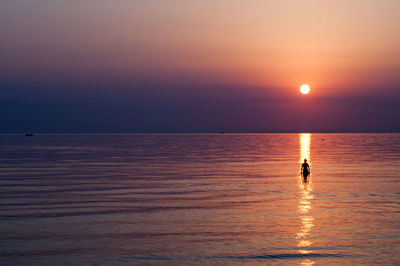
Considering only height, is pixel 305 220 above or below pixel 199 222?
above

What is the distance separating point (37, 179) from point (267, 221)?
3135 cm

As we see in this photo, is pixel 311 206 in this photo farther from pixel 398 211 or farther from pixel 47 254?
pixel 47 254

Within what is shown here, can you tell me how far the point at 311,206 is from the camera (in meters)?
35.3

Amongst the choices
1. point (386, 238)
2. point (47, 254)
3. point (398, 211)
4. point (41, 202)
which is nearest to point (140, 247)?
point (47, 254)

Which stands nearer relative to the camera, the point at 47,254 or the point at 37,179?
the point at 47,254

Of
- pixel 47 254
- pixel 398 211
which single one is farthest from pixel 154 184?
pixel 47 254

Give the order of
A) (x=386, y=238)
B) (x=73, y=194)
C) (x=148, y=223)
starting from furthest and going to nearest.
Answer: (x=73, y=194), (x=148, y=223), (x=386, y=238)

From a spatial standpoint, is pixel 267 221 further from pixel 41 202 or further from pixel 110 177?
pixel 110 177

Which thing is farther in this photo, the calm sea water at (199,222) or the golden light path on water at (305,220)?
the golden light path on water at (305,220)

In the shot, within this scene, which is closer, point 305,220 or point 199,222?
point 199,222

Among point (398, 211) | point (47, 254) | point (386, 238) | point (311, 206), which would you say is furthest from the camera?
point (311, 206)

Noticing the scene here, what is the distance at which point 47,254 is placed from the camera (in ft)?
72.6

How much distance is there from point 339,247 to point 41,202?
21.8 m

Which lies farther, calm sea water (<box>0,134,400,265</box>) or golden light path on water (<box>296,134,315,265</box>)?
golden light path on water (<box>296,134,315,265</box>)
